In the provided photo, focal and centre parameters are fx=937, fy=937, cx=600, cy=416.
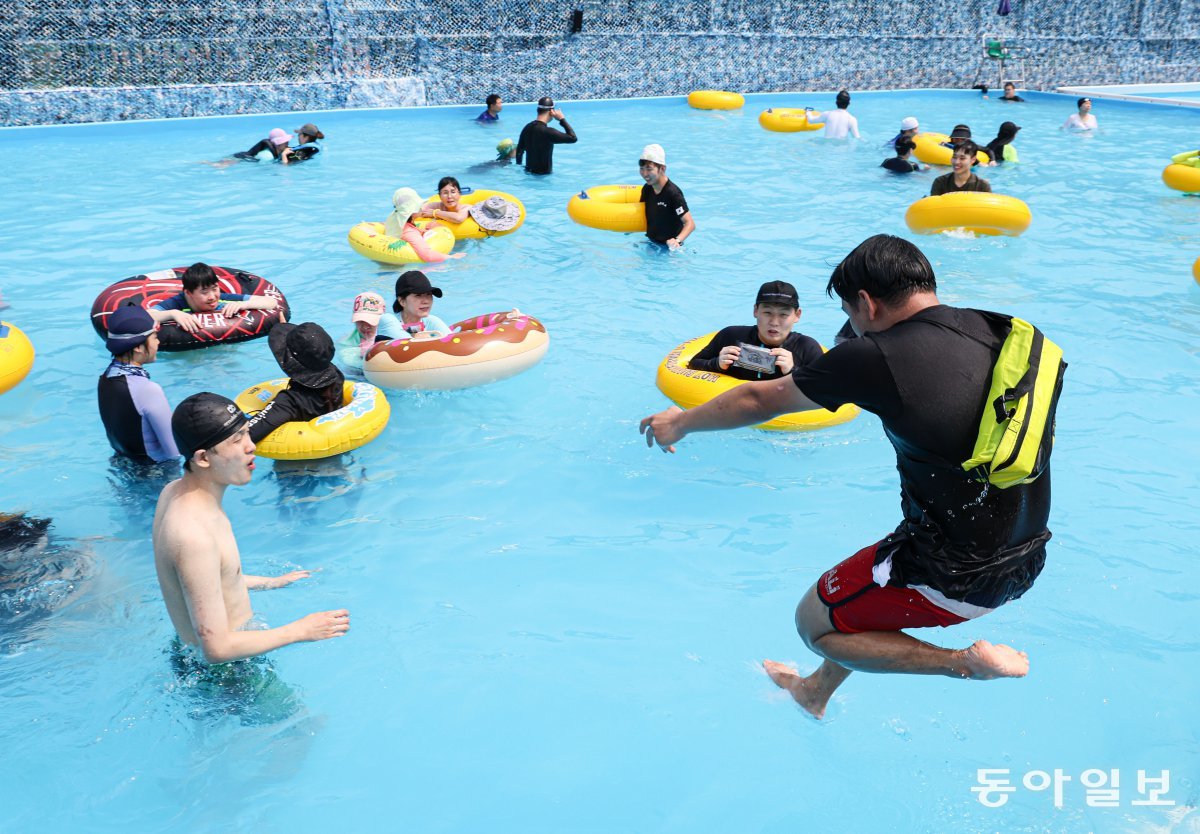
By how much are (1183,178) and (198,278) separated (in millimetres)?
11452

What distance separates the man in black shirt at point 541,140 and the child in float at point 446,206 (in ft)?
11.2

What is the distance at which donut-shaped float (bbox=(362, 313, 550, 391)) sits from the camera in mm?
6062

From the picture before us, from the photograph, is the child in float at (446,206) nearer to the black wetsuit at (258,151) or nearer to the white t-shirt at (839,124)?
the black wetsuit at (258,151)

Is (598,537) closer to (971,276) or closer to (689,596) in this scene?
(689,596)

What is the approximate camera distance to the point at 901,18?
24.4 m

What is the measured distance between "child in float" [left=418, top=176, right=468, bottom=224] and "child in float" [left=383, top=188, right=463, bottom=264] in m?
0.38

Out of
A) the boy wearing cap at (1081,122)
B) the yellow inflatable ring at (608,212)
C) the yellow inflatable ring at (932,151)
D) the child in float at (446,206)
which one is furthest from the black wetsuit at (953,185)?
the boy wearing cap at (1081,122)

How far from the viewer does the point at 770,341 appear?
5.52 metres

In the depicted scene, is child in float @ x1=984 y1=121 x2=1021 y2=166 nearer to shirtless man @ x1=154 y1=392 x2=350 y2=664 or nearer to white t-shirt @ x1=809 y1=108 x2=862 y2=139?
white t-shirt @ x1=809 y1=108 x2=862 y2=139

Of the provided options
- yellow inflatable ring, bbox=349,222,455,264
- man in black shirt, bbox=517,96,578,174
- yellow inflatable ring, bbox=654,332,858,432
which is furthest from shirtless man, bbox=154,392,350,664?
man in black shirt, bbox=517,96,578,174

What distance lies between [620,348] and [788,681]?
158 inches

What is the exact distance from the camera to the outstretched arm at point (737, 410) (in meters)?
2.86

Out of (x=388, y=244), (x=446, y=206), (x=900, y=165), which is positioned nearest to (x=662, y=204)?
(x=446, y=206)

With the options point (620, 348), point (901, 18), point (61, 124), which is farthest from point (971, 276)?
point (901, 18)
